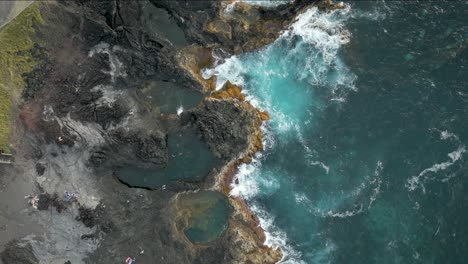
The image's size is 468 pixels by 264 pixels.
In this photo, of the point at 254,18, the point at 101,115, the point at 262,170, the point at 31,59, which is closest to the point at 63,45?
the point at 31,59

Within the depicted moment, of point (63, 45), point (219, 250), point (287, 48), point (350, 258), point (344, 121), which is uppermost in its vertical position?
point (63, 45)

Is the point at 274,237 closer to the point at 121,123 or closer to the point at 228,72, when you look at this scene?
the point at 228,72

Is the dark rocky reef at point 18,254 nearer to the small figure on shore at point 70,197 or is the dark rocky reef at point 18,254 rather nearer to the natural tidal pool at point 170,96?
the small figure on shore at point 70,197

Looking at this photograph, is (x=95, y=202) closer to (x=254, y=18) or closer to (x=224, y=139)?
(x=224, y=139)

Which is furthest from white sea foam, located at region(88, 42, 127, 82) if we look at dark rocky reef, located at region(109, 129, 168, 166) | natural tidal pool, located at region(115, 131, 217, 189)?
natural tidal pool, located at region(115, 131, 217, 189)

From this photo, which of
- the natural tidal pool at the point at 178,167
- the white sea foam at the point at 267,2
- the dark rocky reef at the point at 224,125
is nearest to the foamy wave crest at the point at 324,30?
the white sea foam at the point at 267,2

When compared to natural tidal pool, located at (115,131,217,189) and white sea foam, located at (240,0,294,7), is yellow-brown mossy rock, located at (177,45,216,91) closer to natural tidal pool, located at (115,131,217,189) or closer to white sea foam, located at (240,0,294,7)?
natural tidal pool, located at (115,131,217,189)
